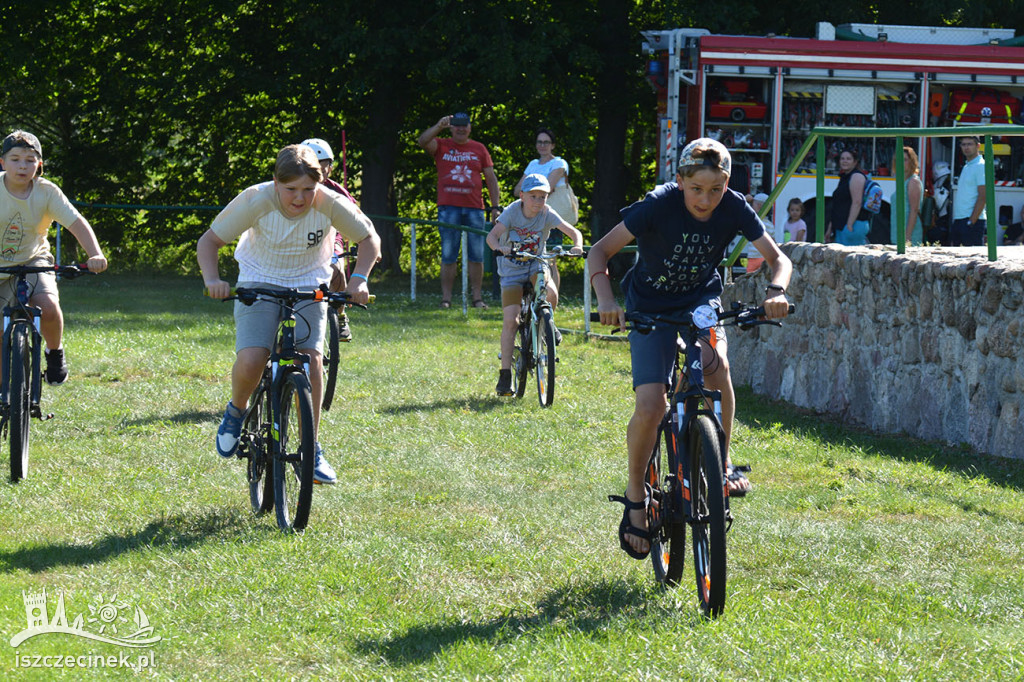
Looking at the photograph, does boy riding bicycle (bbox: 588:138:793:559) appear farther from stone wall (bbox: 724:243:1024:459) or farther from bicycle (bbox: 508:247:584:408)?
bicycle (bbox: 508:247:584:408)

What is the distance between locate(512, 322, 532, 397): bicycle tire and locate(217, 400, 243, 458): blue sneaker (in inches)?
155

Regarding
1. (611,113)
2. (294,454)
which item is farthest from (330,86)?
(294,454)

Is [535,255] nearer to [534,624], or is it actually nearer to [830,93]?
[534,624]

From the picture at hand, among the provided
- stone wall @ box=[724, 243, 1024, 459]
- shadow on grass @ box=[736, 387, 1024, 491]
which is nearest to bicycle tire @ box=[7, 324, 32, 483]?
shadow on grass @ box=[736, 387, 1024, 491]

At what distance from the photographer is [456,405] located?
1013 cm

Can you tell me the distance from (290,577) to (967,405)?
16.4 ft

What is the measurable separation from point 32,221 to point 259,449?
2.24 meters

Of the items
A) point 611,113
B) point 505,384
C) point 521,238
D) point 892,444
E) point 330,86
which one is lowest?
point 892,444

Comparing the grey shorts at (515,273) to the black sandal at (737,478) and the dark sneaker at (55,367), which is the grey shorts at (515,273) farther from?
the black sandal at (737,478)

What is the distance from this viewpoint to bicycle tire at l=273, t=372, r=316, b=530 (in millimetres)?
6121

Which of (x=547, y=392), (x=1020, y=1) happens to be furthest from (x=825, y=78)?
(x=547, y=392)

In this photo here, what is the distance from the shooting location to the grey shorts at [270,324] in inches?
258

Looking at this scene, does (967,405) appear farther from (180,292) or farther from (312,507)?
(180,292)

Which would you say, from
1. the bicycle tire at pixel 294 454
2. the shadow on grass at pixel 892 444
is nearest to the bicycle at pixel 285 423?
the bicycle tire at pixel 294 454
